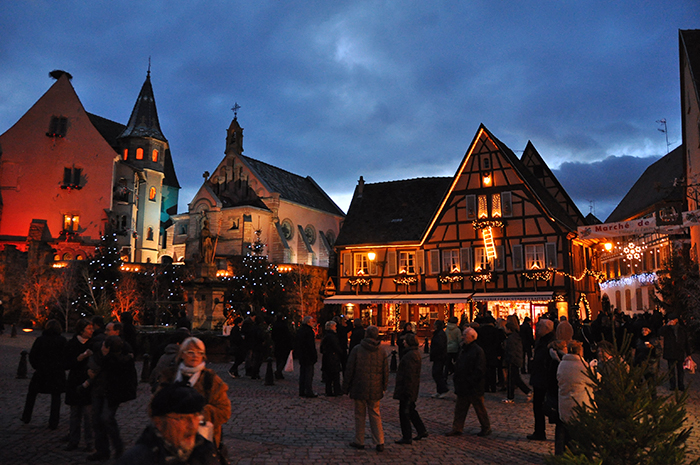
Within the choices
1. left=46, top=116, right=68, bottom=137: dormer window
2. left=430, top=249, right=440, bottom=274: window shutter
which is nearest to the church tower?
left=46, top=116, right=68, bottom=137: dormer window

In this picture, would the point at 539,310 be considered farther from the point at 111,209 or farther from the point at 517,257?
the point at 111,209

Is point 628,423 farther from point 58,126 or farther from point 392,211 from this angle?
point 58,126

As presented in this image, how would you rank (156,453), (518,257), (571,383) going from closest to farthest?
(156,453), (571,383), (518,257)

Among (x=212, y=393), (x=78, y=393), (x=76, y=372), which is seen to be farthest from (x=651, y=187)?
(x=212, y=393)

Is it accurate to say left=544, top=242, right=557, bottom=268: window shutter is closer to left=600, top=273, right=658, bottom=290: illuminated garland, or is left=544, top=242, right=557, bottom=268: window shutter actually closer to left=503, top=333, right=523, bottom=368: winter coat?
left=600, top=273, right=658, bottom=290: illuminated garland

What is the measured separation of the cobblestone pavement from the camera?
675 cm

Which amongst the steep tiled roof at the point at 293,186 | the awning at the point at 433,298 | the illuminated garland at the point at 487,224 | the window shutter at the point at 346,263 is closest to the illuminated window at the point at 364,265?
the window shutter at the point at 346,263

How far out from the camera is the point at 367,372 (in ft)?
23.7

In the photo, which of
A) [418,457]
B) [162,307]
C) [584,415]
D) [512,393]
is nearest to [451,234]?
[162,307]

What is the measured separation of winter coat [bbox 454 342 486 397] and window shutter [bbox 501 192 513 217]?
2250cm

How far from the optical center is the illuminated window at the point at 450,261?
30.5m

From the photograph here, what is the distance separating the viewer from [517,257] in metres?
29.0

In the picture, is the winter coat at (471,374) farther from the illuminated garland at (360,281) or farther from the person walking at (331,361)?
the illuminated garland at (360,281)

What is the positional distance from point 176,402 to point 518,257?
27.5m
